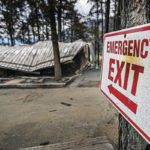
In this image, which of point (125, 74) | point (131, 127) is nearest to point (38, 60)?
point (131, 127)

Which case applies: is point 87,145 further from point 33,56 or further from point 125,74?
point 33,56

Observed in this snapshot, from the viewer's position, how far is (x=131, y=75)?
0.90 metres

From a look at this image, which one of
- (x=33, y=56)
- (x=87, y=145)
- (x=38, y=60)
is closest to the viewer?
(x=87, y=145)

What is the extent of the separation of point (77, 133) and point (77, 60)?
12.3m

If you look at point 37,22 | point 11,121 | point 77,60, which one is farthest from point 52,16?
point 11,121

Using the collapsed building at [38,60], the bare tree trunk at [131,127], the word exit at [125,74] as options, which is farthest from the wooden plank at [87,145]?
the collapsed building at [38,60]

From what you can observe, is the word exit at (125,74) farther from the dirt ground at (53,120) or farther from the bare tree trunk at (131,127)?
the dirt ground at (53,120)

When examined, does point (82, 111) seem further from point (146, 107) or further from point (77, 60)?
point (77, 60)

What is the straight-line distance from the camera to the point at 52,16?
9.52 metres

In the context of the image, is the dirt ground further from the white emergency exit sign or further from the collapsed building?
the collapsed building

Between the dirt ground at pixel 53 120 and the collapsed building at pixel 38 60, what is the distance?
6907 millimetres

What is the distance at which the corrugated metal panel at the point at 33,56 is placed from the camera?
13324mm

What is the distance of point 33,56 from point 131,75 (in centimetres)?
1478

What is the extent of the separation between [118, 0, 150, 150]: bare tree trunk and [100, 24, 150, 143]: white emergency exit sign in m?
0.21
